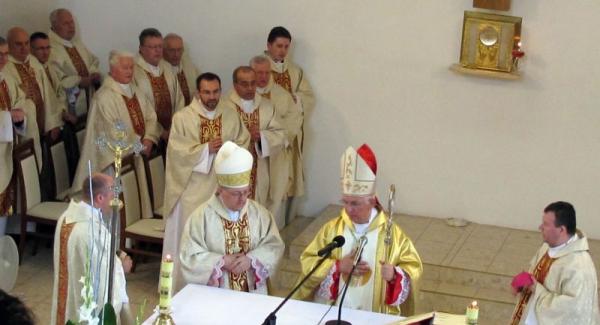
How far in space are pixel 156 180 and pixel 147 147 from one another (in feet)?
0.94

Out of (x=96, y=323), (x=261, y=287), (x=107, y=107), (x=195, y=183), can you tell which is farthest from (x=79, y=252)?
(x=107, y=107)

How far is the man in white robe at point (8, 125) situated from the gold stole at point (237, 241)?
322 cm

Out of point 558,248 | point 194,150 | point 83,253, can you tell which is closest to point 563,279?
point 558,248

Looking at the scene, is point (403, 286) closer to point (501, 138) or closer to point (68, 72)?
point (501, 138)

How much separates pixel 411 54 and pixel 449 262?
199 centimetres

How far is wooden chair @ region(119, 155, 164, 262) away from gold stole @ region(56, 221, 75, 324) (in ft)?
7.07

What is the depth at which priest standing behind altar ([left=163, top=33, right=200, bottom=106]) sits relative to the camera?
989cm

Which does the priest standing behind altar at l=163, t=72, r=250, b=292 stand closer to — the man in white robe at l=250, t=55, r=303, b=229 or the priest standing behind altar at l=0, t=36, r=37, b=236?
the man in white robe at l=250, t=55, r=303, b=229

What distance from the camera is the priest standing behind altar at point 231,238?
20.3 feet

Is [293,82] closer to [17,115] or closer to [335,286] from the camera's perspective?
[17,115]

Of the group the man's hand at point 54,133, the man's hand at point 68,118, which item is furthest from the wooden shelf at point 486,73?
the man's hand at point 54,133

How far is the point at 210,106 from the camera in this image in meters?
8.42

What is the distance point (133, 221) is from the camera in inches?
345

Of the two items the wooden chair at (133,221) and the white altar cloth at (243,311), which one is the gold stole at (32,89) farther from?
the white altar cloth at (243,311)
